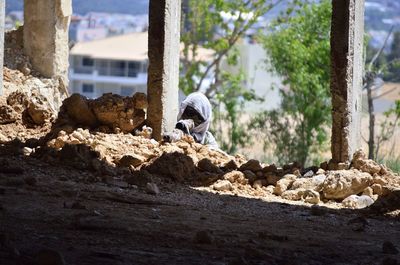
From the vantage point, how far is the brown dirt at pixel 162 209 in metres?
6.02

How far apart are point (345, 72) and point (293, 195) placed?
1614 mm

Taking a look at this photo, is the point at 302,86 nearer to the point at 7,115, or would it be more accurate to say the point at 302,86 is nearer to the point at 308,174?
the point at 7,115

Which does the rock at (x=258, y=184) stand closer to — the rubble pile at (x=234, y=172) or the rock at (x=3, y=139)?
the rubble pile at (x=234, y=172)

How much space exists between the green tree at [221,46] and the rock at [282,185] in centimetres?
1041

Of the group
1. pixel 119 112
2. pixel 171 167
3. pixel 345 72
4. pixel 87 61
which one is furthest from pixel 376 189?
pixel 87 61

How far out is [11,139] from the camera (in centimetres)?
1100

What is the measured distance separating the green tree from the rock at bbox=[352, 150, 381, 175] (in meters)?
10.3

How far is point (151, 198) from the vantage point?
8.55 m

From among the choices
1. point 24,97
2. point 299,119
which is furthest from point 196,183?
point 299,119

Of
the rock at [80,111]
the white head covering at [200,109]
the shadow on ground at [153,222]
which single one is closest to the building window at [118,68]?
the white head covering at [200,109]

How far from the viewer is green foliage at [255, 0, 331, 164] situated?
63.4 ft

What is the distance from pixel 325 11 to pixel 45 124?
30.8ft

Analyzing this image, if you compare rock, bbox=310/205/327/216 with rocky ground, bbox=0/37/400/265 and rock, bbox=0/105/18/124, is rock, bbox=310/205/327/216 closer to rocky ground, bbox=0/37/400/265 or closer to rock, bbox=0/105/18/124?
rocky ground, bbox=0/37/400/265

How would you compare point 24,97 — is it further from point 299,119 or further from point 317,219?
point 299,119
